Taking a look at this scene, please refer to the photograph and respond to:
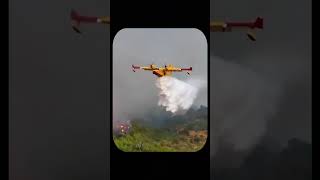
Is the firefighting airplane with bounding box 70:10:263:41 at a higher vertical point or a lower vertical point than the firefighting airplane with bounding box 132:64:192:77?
higher

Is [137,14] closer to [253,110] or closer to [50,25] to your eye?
[50,25]

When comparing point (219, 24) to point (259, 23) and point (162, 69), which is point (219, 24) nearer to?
point (259, 23)

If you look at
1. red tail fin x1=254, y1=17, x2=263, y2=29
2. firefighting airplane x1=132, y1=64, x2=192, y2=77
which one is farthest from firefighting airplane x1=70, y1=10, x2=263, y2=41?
firefighting airplane x1=132, y1=64, x2=192, y2=77

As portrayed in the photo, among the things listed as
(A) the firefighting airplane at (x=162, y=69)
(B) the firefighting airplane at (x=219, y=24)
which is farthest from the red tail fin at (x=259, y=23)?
(A) the firefighting airplane at (x=162, y=69)

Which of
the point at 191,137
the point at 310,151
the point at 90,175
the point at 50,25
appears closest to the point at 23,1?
the point at 50,25

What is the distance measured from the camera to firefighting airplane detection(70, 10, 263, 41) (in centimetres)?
237

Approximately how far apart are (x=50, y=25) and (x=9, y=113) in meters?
0.53

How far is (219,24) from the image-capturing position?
93.5 inches

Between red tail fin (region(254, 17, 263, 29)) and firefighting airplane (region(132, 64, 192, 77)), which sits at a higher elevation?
red tail fin (region(254, 17, 263, 29))

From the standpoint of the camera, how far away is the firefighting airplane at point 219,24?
2.37 m

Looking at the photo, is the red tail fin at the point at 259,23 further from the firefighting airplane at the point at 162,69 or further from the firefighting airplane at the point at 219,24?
A: the firefighting airplane at the point at 162,69

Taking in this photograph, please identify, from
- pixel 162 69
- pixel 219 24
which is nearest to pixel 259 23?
pixel 219 24

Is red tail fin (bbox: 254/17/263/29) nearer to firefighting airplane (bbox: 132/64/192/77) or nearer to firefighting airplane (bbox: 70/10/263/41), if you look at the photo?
firefighting airplane (bbox: 70/10/263/41)

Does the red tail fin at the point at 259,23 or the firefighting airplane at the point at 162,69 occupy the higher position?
the red tail fin at the point at 259,23
